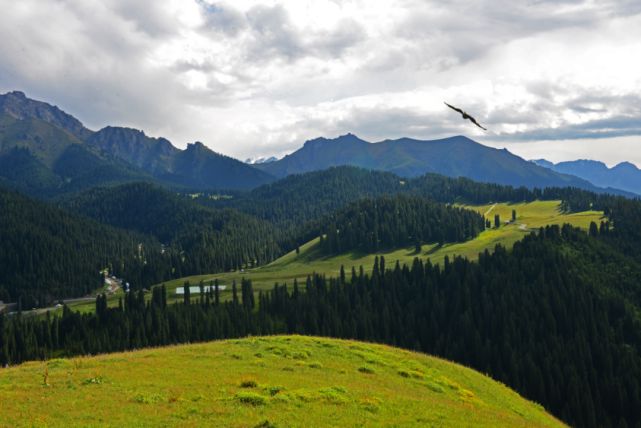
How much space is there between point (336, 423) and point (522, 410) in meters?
35.4

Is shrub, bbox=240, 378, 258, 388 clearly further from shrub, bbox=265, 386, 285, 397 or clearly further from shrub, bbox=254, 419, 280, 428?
shrub, bbox=254, 419, 280, 428

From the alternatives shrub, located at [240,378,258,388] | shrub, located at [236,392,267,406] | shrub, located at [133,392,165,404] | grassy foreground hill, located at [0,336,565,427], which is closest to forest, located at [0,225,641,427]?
grassy foreground hill, located at [0,336,565,427]

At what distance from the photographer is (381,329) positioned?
15488cm

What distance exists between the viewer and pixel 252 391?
36062 millimetres

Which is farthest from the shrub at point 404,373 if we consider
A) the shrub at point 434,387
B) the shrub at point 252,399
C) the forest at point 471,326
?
the forest at point 471,326

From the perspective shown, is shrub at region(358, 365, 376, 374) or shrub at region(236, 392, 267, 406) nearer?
shrub at region(236, 392, 267, 406)

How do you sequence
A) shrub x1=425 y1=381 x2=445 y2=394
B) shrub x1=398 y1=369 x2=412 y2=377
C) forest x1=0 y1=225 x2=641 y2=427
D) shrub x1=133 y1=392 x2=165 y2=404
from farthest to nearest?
1. forest x1=0 y1=225 x2=641 y2=427
2. shrub x1=398 y1=369 x2=412 y2=377
3. shrub x1=425 y1=381 x2=445 y2=394
4. shrub x1=133 y1=392 x2=165 y2=404

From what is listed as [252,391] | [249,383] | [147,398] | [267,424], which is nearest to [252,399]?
[252,391]

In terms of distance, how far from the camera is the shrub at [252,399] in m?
33.5

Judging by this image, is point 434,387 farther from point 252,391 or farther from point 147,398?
point 147,398

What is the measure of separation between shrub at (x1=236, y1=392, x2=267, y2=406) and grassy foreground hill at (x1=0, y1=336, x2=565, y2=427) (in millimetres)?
85

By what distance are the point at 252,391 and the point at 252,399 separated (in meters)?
2.47

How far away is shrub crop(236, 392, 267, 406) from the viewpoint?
33469 mm

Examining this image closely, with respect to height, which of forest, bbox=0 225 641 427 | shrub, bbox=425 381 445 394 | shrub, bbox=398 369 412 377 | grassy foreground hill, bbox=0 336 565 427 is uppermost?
grassy foreground hill, bbox=0 336 565 427
